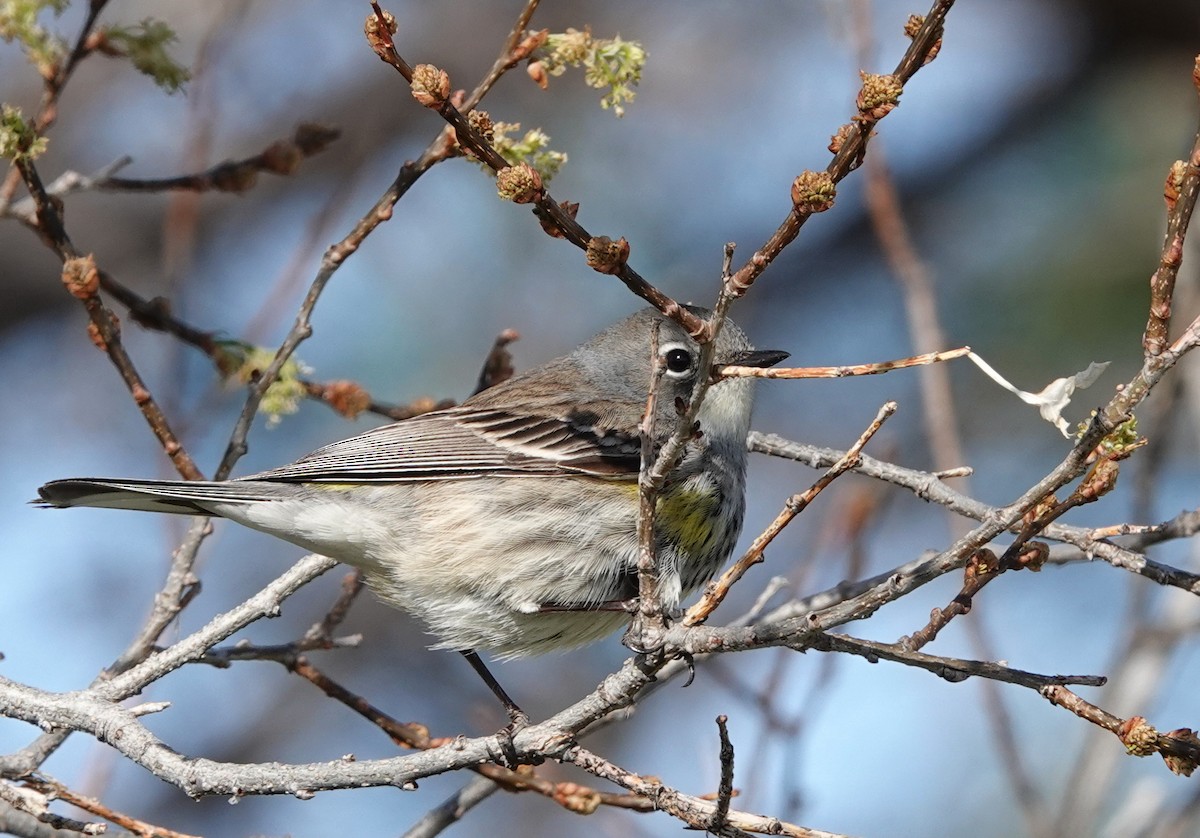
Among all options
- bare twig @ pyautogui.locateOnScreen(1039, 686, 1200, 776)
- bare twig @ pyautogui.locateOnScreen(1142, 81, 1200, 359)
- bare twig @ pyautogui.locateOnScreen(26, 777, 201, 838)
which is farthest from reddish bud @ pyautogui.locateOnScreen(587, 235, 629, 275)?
bare twig @ pyautogui.locateOnScreen(26, 777, 201, 838)

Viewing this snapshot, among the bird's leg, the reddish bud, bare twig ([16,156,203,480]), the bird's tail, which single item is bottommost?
the reddish bud

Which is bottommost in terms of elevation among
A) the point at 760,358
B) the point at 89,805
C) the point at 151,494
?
the point at 89,805

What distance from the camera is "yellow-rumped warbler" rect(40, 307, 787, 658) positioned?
13.5ft

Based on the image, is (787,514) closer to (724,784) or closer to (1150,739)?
(724,784)

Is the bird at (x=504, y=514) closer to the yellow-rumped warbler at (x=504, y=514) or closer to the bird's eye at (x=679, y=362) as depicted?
the yellow-rumped warbler at (x=504, y=514)

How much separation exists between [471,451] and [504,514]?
1.18 feet

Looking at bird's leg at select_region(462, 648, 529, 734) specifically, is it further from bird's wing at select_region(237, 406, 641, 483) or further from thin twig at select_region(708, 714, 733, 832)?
thin twig at select_region(708, 714, 733, 832)

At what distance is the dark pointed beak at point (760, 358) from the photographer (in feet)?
15.1

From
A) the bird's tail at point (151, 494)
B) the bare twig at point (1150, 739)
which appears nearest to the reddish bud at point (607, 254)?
Result: the bare twig at point (1150, 739)

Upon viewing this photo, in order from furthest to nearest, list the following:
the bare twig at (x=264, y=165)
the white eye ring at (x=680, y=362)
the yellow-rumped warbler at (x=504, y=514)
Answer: the white eye ring at (x=680, y=362), the yellow-rumped warbler at (x=504, y=514), the bare twig at (x=264, y=165)

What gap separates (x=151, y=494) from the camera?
3770 millimetres

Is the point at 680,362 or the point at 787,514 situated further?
the point at 680,362

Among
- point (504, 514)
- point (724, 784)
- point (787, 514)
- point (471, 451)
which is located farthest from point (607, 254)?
point (471, 451)

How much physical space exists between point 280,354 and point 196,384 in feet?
13.7
